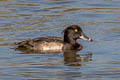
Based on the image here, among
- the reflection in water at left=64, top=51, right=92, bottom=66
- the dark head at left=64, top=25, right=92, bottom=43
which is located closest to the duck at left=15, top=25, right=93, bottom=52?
the dark head at left=64, top=25, right=92, bottom=43

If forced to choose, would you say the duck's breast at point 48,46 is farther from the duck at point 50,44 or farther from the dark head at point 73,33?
the dark head at point 73,33

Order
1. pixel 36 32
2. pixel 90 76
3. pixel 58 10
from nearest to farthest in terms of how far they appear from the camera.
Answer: pixel 90 76, pixel 36 32, pixel 58 10

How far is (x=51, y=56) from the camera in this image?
14906mm

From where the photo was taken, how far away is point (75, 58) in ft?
48.2

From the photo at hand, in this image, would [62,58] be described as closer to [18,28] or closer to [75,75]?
[75,75]

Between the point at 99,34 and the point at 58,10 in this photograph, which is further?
the point at 58,10

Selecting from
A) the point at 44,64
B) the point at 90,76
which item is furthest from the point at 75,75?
the point at 44,64

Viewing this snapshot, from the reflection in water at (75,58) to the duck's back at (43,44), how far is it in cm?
70

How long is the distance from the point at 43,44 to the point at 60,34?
6.87 ft

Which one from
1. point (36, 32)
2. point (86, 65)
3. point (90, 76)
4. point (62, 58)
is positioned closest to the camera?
point (90, 76)

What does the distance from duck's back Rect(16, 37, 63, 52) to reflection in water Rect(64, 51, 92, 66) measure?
700mm

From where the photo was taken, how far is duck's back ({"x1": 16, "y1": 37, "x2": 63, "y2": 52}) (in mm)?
16203

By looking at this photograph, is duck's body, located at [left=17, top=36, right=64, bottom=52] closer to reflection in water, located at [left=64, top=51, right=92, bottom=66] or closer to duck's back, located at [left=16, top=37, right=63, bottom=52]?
duck's back, located at [left=16, top=37, right=63, bottom=52]

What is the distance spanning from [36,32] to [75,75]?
6.29 metres
